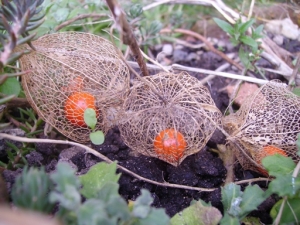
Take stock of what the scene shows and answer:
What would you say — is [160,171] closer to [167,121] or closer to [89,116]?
[167,121]

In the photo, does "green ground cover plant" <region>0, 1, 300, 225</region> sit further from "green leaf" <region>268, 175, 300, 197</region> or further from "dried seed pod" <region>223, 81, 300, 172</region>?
"dried seed pod" <region>223, 81, 300, 172</region>

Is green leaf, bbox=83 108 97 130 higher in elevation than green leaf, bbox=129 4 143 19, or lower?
lower

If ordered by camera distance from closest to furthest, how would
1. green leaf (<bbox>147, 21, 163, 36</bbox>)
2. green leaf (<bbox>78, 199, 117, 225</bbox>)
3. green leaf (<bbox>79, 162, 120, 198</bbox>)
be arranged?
green leaf (<bbox>78, 199, 117, 225</bbox>)
green leaf (<bbox>79, 162, 120, 198</bbox>)
green leaf (<bbox>147, 21, 163, 36</bbox>)

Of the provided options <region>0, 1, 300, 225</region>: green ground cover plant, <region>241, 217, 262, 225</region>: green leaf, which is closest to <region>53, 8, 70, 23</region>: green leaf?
<region>0, 1, 300, 225</region>: green ground cover plant

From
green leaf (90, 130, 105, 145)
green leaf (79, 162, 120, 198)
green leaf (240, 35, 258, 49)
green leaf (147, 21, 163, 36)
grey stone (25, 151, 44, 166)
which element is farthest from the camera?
green leaf (147, 21, 163, 36)

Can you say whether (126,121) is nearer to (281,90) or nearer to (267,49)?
(281,90)

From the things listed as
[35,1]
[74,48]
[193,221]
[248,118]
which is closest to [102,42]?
[74,48]

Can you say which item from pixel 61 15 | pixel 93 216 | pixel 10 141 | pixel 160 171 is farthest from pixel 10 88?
pixel 93 216
